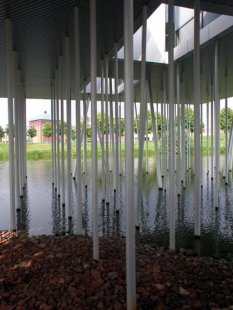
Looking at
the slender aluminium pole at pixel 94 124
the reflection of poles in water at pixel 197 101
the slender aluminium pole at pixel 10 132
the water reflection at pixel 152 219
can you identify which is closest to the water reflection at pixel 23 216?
the water reflection at pixel 152 219

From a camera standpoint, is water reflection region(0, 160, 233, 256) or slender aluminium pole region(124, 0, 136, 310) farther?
water reflection region(0, 160, 233, 256)

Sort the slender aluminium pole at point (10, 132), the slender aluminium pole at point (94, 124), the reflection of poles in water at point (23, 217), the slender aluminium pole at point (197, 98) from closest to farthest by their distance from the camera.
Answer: the slender aluminium pole at point (94, 124) < the slender aluminium pole at point (197, 98) < the slender aluminium pole at point (10, 132) < the reflection of poles in water at point (23, 217)

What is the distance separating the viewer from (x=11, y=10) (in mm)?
7020

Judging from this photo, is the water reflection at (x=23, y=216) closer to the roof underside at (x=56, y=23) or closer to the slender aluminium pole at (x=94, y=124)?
the slender aluminium pole at (x=94, y=124)

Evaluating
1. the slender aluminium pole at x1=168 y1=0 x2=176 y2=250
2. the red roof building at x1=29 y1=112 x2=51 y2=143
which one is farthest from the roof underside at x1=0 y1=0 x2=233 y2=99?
the red roof building at x1=29 y1=112 x2=51 y2=143

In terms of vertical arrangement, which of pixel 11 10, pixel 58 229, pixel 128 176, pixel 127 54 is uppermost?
pixel 11 10

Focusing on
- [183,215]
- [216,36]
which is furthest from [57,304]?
[216,36]

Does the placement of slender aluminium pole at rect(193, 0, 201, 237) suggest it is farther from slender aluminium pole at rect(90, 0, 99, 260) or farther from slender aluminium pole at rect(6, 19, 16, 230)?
slender aluminium pole at rect(6, 19, 16, 230)

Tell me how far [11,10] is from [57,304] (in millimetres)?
6535

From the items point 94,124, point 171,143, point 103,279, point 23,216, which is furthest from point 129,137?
point 23,216

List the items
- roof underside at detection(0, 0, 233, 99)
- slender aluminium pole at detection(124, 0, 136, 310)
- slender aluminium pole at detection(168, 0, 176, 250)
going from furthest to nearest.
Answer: roof underside at detection(0, 0, 233, 99)
slender aluminium pole at detection(168, 0, 176, 250)
slender aluminium pole at detection(124, 0, 136, 310)

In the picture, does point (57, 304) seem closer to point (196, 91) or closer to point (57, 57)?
point (196, 91)

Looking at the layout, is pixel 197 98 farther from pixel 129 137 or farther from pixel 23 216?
pixel 23 216

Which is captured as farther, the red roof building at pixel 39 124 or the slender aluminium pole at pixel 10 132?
the red roof building at pixel 39 124
